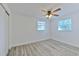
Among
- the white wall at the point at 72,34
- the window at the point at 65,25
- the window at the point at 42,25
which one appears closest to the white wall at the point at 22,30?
the window at the point at 42,25

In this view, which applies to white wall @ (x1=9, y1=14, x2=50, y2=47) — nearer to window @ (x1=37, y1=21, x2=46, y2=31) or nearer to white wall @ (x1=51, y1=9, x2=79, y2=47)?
window @ (x1=37, y1=21, x2=46, y2=31)

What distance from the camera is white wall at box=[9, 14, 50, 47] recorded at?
4.39m

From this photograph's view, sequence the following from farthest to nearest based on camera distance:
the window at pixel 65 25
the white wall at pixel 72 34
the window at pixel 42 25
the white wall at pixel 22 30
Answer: the white wall at pixel 22 30 < the white wall at pixel 72 34 < the window at pixel 65 25 < the window at pixel 42 25

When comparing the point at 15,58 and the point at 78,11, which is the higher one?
the point at 78,11

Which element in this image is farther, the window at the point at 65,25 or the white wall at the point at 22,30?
the white wall at the point at 22,30

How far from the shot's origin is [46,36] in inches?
151

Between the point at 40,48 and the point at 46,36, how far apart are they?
480 millimetres

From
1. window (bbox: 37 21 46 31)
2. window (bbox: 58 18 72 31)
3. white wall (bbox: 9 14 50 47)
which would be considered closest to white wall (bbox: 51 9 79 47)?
window (bbox: 58 18 72 31)

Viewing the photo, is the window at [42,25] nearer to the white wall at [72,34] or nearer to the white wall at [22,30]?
the white wall at [22,30]

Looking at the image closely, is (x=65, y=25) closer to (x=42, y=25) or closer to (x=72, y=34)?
(x=72, y=34)

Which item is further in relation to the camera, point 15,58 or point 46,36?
point 46,36

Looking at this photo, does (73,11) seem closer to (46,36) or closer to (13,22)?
(46,36)

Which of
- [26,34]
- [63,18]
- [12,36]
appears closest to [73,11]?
[63,18]

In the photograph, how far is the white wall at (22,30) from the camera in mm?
4391
